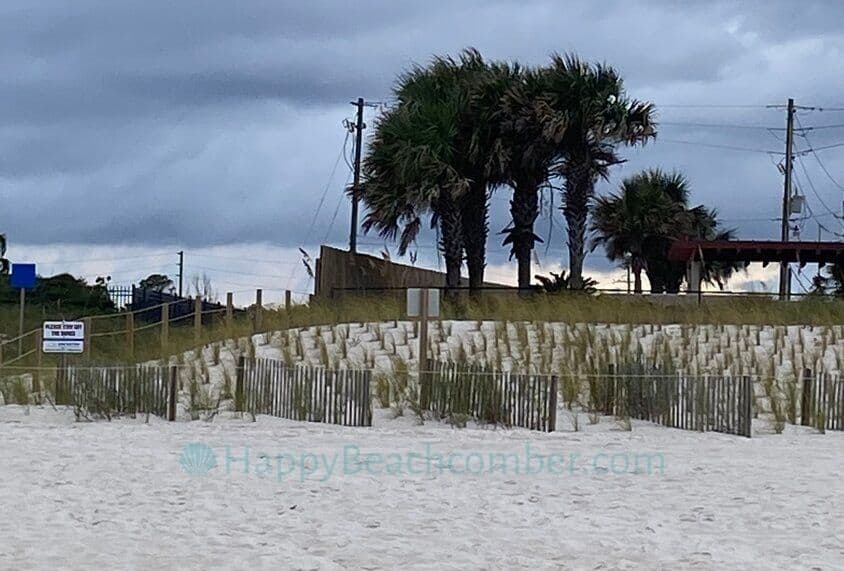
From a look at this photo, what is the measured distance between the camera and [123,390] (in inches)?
616

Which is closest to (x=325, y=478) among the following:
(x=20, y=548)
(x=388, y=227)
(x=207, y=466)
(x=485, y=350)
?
(x=207, y=466)

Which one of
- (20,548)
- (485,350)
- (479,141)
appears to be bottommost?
(20,548)

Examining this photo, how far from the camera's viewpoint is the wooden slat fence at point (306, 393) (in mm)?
15320

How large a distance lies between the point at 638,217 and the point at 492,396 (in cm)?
2244

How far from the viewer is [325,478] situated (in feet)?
37.3

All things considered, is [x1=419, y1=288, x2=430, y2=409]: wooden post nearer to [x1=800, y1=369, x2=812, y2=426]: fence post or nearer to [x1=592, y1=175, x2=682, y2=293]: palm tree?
[x1=800, y1=369, x2=812, y2=426]: fence post

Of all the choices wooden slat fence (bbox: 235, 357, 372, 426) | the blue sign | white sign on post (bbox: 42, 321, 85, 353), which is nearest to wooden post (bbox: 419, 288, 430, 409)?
wooden slat fence (bbox: 235, 357, 372, 426)

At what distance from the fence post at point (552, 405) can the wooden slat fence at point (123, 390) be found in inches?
180

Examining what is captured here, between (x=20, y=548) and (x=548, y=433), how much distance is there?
784 cm

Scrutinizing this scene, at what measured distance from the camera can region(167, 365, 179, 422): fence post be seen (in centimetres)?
1531

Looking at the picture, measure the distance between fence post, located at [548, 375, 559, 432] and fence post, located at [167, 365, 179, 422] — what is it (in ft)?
14.6

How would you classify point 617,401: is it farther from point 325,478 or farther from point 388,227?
point 388,227

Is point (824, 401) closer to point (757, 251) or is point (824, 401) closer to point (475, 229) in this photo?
point (757, 251)

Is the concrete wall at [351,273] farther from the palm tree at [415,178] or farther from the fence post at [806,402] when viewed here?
the fence post at [806,402]
